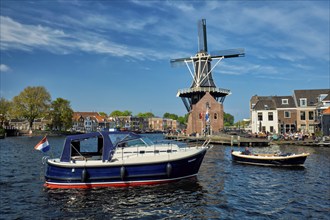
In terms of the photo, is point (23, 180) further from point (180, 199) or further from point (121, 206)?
point (180, 199)

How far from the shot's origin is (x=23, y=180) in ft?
69.9

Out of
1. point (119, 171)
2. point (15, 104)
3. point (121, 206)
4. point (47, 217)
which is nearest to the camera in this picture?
point (47, 217)

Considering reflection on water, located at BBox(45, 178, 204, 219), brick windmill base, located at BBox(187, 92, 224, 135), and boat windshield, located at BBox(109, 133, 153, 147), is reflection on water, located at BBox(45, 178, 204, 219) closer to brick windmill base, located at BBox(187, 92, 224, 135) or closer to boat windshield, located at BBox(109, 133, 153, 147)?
boat windshield, located at BBox(109, 133, 153, 147)

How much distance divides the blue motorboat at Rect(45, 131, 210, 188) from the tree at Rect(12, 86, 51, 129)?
9524cm

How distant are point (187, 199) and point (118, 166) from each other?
458 centimetres

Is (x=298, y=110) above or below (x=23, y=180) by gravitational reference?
above

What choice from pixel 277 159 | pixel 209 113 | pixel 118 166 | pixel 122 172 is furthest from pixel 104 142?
pixel 209 113

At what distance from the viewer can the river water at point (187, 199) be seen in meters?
13.5

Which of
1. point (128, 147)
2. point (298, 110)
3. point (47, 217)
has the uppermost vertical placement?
point (298, 110)

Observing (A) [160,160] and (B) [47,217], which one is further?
(A) [160,160]

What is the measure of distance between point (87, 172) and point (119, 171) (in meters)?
1.94

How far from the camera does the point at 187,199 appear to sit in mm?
15648

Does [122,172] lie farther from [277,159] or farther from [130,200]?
[277,159]

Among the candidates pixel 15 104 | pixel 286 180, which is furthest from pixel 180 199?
pixel 15 104
